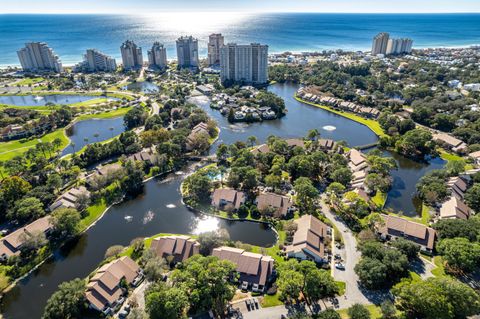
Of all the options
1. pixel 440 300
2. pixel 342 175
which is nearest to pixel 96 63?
pixel 342 175

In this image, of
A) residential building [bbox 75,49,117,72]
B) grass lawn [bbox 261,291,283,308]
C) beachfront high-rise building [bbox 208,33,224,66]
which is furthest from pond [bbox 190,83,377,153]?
residential building [bbox 75,49,117,72]

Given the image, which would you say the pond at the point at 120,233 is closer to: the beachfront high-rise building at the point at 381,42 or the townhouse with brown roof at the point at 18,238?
the townhouse with brown roof at the point at 18,238

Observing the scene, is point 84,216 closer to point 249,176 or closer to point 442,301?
point 249,176

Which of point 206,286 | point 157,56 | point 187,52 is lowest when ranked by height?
point 206,286

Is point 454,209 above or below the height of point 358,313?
below

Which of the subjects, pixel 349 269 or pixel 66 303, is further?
pixel 349 269

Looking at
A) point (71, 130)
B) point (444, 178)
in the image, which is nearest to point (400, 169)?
point (444, 178)

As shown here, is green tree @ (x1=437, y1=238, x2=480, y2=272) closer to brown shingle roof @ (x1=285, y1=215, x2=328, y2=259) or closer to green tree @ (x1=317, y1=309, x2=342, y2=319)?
brown shingle roof @ (x1=285, y1=215, x2=328, y2=259)

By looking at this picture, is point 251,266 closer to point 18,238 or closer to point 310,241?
point 310,241
